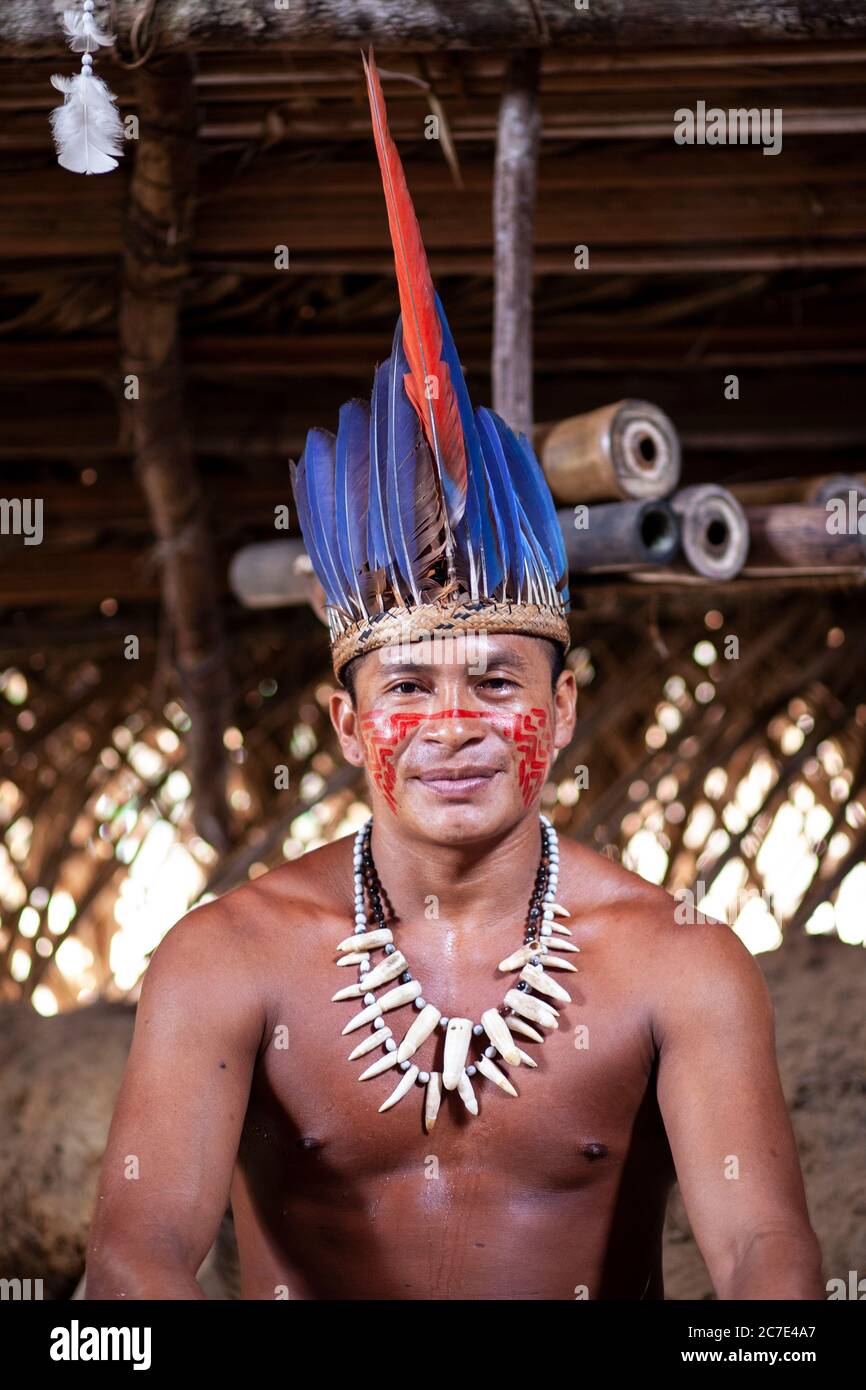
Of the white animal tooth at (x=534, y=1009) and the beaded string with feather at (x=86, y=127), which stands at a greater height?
the beaded string with feather at (x=86, y=127)

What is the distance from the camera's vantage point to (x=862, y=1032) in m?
2.96

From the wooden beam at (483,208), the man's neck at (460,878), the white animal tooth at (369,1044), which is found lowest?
the white animal tooth at (369,1044)

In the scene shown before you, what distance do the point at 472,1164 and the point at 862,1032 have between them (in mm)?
1267

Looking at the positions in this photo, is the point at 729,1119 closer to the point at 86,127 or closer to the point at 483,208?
the point at 86,127

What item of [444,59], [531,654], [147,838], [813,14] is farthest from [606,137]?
[147,838]

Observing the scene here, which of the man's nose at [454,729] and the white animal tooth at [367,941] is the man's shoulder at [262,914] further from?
the man's nose at [454,729]

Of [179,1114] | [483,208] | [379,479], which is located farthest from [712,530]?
[179,1114]

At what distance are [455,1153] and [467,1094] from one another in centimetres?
8

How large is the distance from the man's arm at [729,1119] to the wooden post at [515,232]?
46.0 inches

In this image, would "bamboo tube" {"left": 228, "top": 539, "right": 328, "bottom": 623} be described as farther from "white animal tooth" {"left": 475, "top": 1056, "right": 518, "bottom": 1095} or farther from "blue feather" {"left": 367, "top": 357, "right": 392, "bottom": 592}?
"white animal tooth" {"left": 475, "top": 1056, "right": 518, "bottom": 1095}

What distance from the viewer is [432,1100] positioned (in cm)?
192

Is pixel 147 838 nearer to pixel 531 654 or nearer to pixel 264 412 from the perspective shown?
pixel 264 412

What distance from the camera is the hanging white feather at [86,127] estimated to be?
2148 mm

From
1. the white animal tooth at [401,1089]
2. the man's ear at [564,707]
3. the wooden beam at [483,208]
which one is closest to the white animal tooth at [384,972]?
the white animal tooth at [401,1089]
